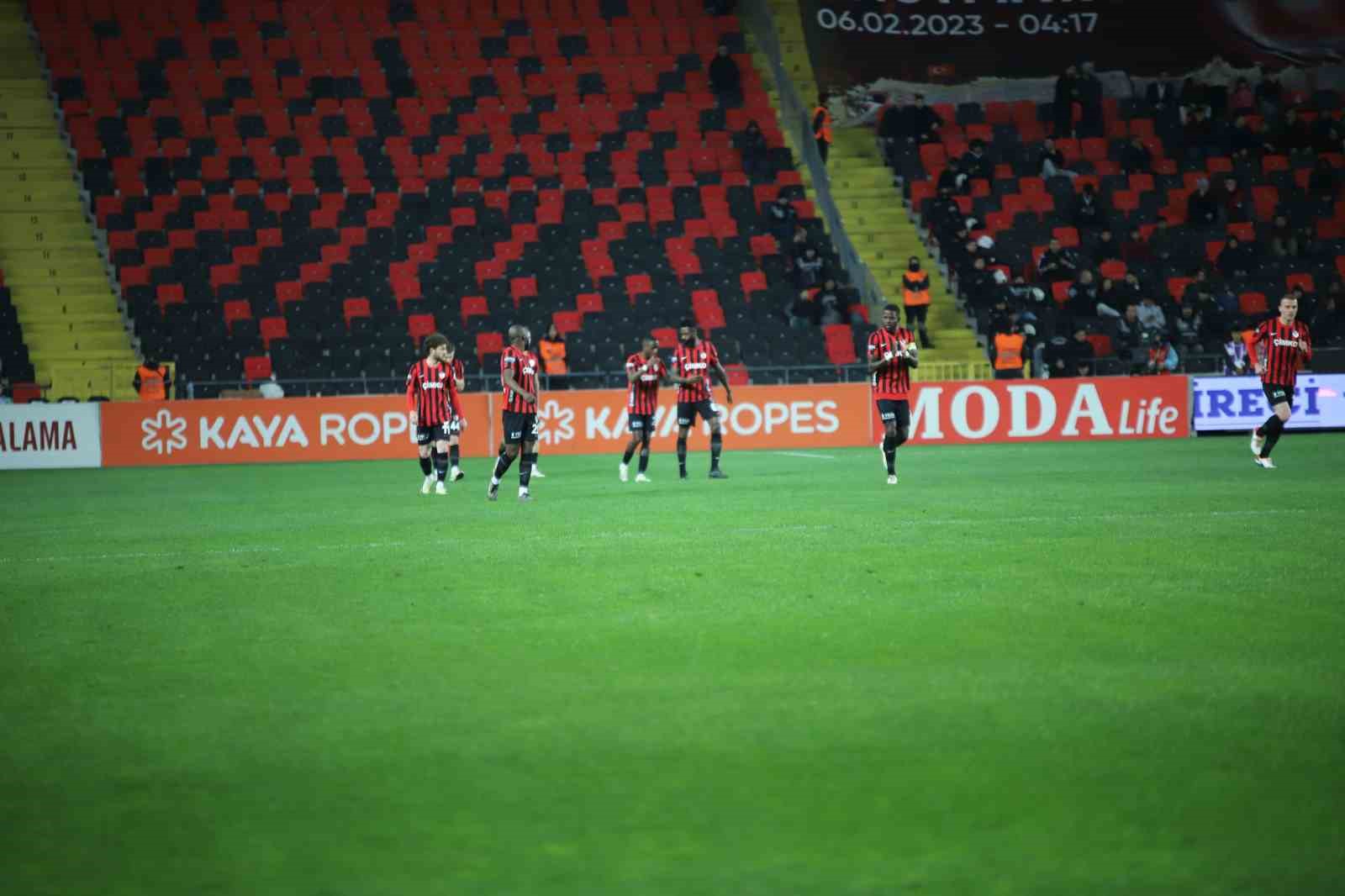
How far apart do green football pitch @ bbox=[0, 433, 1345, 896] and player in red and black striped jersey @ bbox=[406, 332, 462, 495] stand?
6206 millimetres

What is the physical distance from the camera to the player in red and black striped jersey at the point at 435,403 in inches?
778

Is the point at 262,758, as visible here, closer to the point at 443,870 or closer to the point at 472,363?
the point at 443,870

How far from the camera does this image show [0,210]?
36.1 m

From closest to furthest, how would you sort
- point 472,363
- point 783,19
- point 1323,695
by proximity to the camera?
point 1323,695
point 472,363
point 783,19

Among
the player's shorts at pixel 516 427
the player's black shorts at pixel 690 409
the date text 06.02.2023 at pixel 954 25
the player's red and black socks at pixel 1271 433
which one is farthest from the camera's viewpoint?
the date text 06.02.2023 at pixel 954 25

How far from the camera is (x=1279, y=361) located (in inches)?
813

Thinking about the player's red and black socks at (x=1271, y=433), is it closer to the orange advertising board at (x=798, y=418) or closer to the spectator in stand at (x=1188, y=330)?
the orange advertising board at (x=798, y=418)

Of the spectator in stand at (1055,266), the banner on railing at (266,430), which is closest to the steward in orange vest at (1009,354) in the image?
the spectator in stand at (1055,266)

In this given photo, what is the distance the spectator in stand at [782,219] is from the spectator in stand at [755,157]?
1955 millimetres

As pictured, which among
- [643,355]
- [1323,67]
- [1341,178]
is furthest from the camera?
[1323,67]

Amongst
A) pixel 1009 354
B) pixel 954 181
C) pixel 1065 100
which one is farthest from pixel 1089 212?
pixel 1009 354

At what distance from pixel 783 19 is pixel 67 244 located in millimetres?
20017

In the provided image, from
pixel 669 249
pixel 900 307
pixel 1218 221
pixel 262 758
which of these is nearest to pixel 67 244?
pixel 669 249

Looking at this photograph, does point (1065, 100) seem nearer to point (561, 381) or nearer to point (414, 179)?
point (561, 381)
